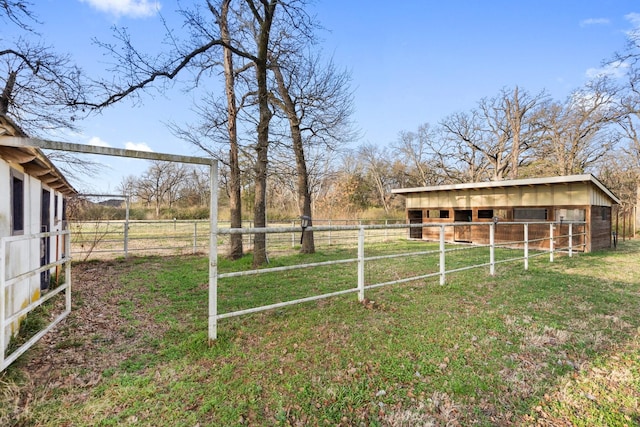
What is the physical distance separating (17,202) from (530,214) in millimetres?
13773

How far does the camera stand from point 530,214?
36.0 feet

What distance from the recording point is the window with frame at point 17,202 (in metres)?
3.14

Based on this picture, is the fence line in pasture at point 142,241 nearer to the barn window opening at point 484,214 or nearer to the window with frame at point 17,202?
the window with frame at point 17,202

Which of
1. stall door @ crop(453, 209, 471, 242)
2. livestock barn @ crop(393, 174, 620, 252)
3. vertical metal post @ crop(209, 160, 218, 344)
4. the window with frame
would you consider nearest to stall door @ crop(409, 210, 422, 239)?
livestock barn @ crop(393, 174, 620, 252)

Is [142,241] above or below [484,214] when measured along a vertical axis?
below

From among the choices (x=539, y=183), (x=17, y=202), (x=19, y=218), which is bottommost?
(x=19, y=218)

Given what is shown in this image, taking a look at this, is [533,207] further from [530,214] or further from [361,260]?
[361,260]

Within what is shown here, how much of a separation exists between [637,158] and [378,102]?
63.9ft

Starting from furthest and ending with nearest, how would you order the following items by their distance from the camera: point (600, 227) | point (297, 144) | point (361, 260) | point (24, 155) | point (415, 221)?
point (415, 221)
point (600, 227)
point (297, 144)
point (361, 260)
point (24, 155)

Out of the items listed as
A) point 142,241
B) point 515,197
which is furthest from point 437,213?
point 142,241

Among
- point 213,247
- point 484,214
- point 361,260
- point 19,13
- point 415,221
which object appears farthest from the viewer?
point 415,221

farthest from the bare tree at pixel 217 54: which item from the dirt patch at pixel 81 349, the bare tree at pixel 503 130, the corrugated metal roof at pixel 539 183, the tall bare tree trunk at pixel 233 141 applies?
the bare tree at pixel 503 130

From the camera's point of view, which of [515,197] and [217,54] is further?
[515,197]

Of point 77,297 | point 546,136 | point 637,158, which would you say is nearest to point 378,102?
point 77,297
